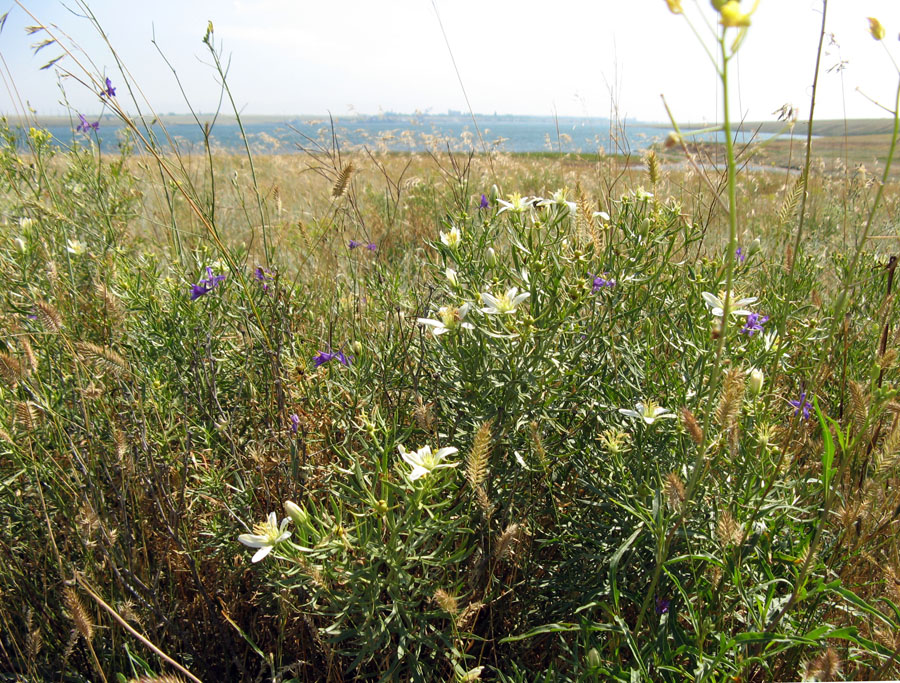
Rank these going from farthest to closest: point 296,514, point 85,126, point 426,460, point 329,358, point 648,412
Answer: point 85,126 → point 329,358 → point 648,412 → point 426,460 → point 296,514

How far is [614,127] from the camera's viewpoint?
10.0ft

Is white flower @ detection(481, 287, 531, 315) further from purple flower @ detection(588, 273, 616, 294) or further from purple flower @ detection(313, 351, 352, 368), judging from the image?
purple flower @ detection(313, 351, 352, 368)

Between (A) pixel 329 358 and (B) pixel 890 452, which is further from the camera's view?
(A) pixel 329 358

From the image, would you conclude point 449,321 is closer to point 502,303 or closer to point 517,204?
point 502,303

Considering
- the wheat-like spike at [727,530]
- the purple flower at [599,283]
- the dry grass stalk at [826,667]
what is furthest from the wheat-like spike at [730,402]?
the purple flower at [599,283]

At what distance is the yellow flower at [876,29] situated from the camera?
0.81 meters

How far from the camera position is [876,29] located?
Answer: 816 millimetres

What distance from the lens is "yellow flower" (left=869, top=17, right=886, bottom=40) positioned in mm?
809

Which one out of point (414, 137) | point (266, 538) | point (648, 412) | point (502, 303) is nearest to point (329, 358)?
point (502, 303)

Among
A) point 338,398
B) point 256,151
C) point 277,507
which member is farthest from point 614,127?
point 256,151

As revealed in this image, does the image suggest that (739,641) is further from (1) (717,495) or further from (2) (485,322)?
(2) (485,322)

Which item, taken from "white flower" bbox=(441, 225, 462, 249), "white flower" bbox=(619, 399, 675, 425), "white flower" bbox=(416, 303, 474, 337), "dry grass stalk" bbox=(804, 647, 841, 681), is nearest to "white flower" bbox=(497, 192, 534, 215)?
"white flower" bbox=(441, 225, 462, 249)

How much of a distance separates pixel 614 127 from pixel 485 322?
210cm

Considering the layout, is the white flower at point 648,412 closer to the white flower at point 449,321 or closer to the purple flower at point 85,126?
the white flower at point 449,321
